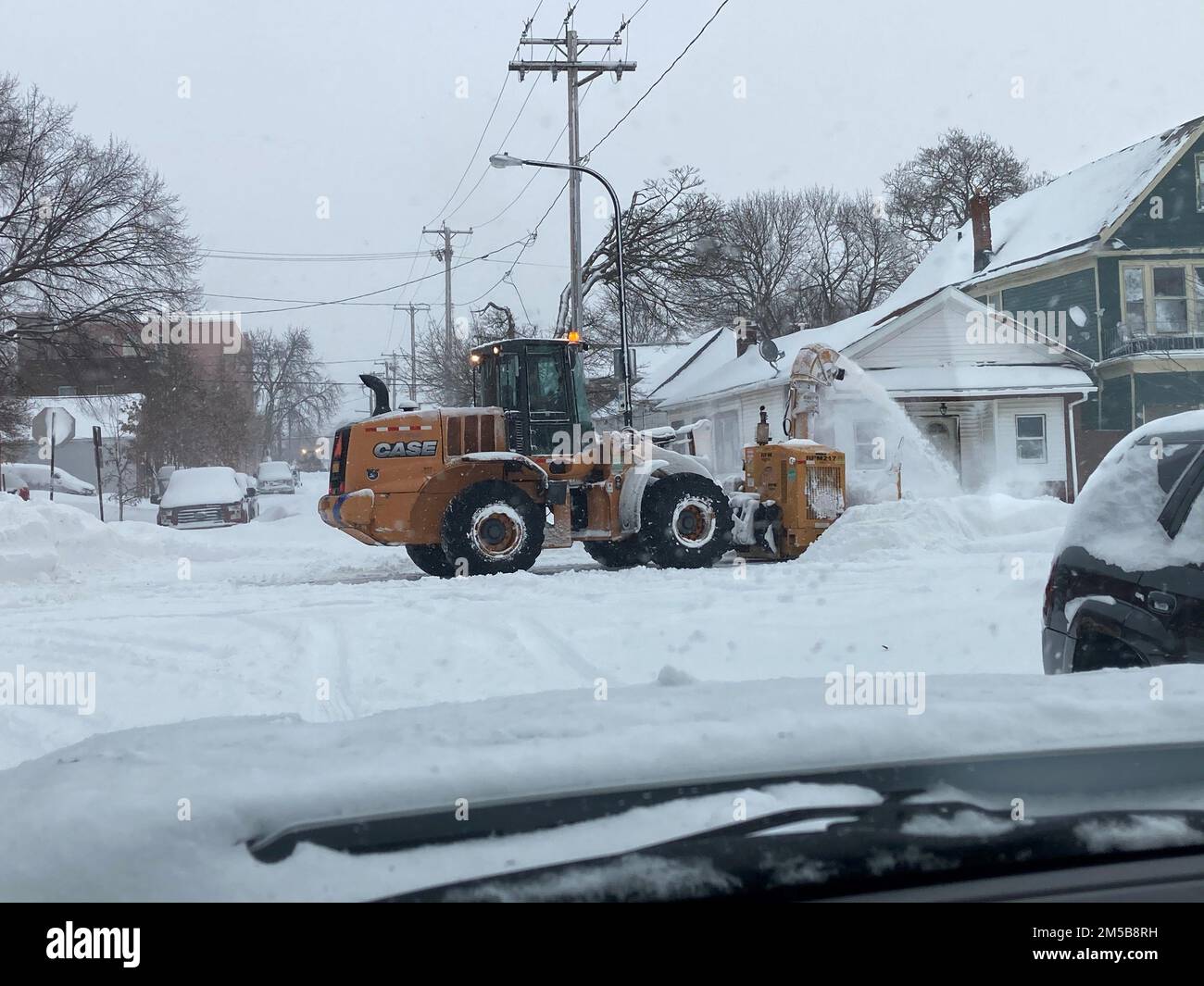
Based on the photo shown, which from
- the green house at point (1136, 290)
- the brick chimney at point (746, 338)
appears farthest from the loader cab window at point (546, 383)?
the brick chimney at point (746, 338)

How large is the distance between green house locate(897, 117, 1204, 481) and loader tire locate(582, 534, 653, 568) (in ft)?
58.0

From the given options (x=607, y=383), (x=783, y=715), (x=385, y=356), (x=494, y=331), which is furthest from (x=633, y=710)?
(x=385, y=356)

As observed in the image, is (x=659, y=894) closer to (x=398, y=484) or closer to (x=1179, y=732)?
(x=1179, y=732)

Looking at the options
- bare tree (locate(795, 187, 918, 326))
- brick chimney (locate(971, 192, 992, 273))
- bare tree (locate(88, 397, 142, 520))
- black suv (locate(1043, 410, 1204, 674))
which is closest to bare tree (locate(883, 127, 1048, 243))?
bare tree (locate(795, 187, 918, 326))

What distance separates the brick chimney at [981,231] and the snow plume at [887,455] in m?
11.3

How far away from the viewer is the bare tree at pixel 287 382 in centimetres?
8875

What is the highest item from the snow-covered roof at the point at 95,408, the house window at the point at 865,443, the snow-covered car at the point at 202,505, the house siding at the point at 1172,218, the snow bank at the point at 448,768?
the house siding at the point at 1172,218

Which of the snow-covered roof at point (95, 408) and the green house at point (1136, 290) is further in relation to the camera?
the snow-covered roof at point (95, 408)

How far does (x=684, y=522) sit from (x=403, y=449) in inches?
A: 144

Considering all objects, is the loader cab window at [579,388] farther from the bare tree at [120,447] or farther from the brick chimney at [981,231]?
the bare tree at [120,447]

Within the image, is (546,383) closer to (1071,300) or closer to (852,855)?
(852,855)

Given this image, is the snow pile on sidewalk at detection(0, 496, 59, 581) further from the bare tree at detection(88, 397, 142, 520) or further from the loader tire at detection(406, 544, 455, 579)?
the bare tree at detection(88, 397, 142, 520)

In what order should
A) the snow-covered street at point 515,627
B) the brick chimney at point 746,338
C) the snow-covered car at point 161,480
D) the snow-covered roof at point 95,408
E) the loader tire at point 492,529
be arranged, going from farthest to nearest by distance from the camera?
1. the snow-covered roof at point 95,408
2. the snow-covered car at point 161,480
3. the brick chimney at point 746,338
4. the loader tire at point 492,529
5. the snow-covered street at point 515,627
